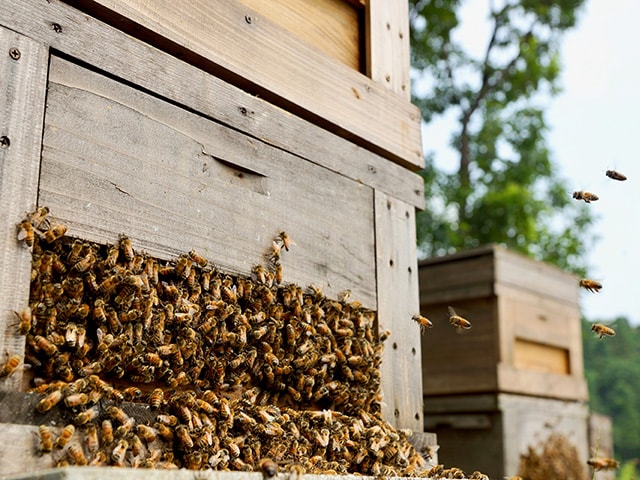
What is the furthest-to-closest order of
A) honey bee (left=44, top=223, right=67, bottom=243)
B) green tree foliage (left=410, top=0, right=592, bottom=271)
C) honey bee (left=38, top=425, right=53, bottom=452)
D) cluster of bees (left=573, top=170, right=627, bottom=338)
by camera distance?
green tree foliage (left=410, top=0, right=592, bottom=271)
cluster of bees (left=573, top=170, right=627, bottom=338)
honey bee (left=44, top=223, right=67, bottom=243)
honey bee (left=38, top=425, right=53, bottom=452)

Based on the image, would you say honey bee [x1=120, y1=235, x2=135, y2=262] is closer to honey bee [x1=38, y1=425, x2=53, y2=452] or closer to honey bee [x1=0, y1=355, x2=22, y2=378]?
honey bee [x1=0, y1=355, x2=22, y2=378]

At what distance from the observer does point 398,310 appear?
363cm

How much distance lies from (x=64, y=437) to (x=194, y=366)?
625 mm

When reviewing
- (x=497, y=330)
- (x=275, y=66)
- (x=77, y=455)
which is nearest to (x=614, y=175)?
(x=497, y=330)

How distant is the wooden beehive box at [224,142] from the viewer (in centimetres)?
231

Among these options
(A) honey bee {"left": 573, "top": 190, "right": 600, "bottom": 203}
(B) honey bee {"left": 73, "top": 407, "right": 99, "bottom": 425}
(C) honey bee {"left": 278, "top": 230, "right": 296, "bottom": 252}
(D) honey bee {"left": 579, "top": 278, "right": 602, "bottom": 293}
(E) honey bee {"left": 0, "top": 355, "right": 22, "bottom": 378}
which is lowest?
(B) honey bee {"left": 73, "top": 407, "right": 99, "bottom": 425}

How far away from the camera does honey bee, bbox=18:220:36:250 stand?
7.12 ft

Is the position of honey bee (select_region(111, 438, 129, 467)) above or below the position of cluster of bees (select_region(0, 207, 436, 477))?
below

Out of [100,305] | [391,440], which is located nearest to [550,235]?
[391,440]

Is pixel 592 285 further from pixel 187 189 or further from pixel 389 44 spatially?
pixel 187 189

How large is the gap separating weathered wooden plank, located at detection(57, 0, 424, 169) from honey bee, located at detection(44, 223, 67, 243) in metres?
0.77

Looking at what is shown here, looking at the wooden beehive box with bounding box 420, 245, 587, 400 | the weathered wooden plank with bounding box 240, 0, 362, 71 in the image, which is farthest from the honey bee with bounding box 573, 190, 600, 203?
the wooden beehive box with bounding box 420, 245, 587, 400

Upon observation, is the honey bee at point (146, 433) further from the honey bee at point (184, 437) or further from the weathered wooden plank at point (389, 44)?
Result: the weathered wooden plank at point (389, 44)

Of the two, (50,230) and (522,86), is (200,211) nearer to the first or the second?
(50,230)
